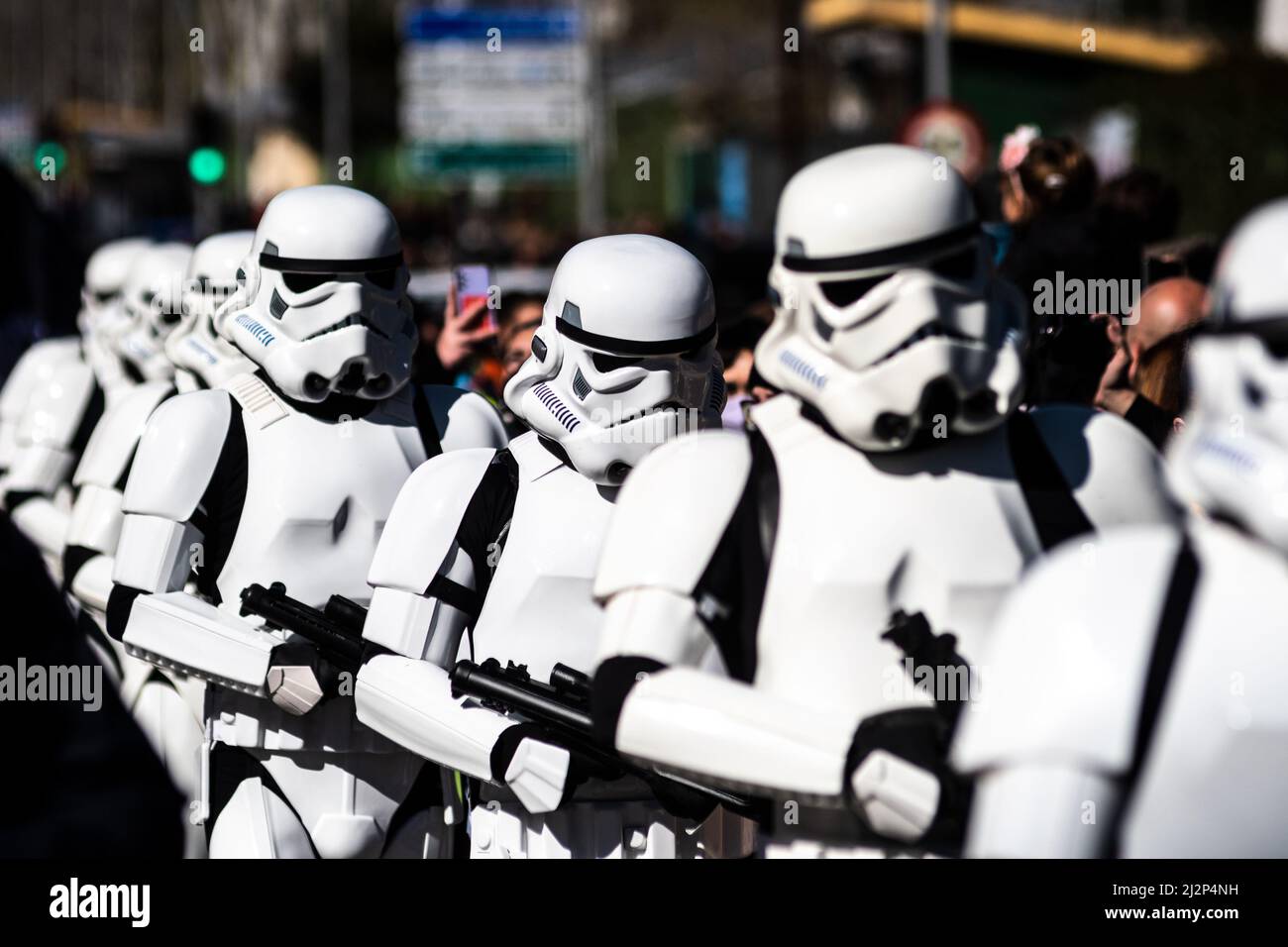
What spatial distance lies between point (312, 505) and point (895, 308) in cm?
228

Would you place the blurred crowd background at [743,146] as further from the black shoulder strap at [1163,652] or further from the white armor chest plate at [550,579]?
the black shoulder strap at [1163,652]

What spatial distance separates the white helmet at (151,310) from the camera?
708 cm

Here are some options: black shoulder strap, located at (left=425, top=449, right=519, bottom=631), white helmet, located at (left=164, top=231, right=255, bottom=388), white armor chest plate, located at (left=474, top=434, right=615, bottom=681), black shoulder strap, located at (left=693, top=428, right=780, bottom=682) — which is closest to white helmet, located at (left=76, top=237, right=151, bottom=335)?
white helmet, located at (left=164, top=231, right=255, bottom=388)

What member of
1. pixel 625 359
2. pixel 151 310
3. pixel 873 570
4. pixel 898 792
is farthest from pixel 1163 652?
pixel 151 310

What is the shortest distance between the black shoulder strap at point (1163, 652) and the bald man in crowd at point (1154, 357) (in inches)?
95.5

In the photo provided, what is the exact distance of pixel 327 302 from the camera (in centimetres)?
460

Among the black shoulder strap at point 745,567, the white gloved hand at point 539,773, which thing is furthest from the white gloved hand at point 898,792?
the white gloved hand at point 539,773

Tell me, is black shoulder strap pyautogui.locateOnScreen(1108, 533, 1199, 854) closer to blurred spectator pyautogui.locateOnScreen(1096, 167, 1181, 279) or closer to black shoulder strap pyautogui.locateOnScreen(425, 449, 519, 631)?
black shoulder strap pyautogui.locateOnScreen(425, 449, 519, 631)

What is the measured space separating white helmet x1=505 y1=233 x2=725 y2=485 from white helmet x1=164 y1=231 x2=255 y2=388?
2.09m

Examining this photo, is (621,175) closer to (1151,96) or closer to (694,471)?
(1151,96)

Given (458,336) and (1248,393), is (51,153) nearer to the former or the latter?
(458,336)

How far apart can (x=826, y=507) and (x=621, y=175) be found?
40.8 metres

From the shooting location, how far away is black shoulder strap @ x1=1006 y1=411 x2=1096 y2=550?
288cm
